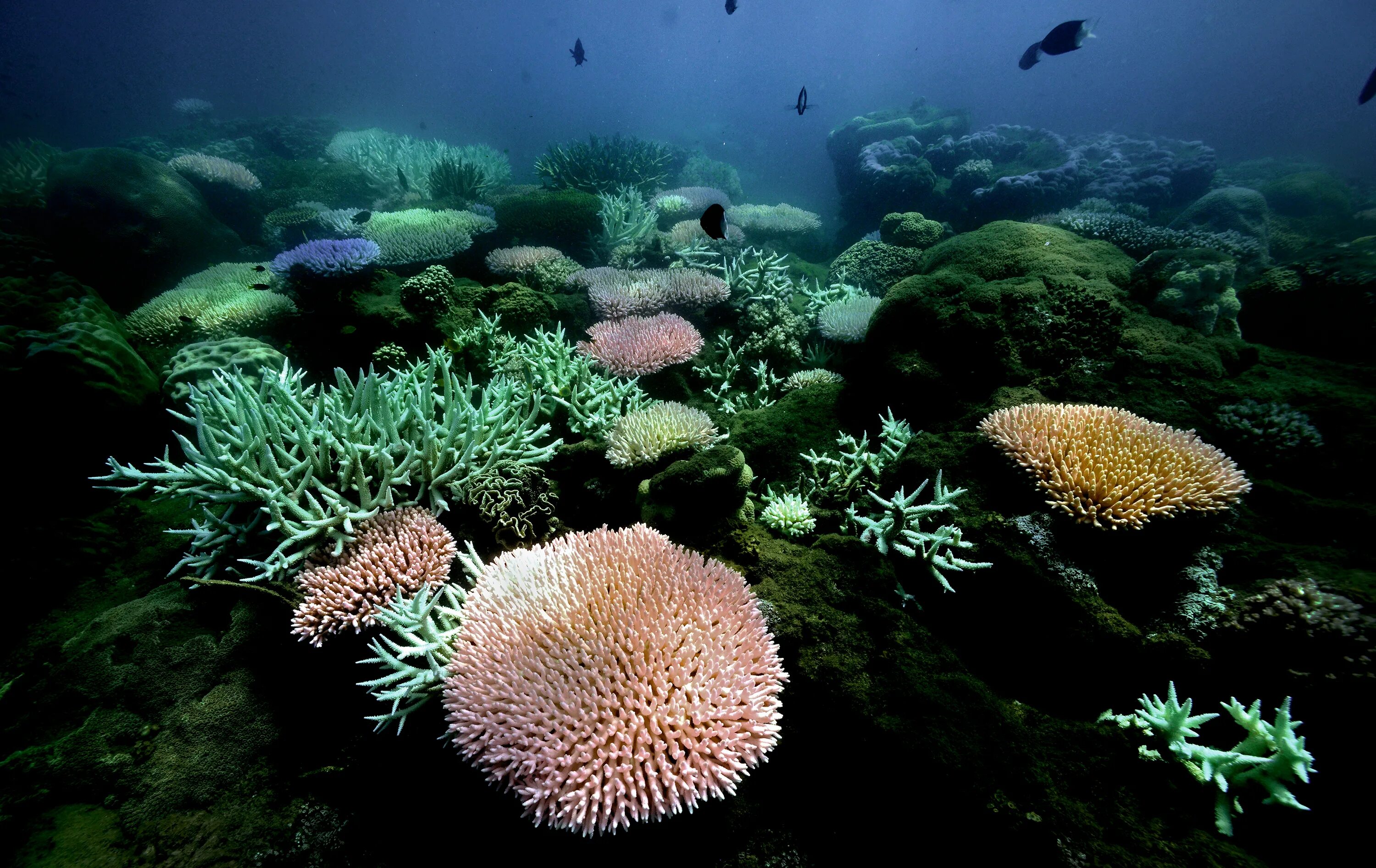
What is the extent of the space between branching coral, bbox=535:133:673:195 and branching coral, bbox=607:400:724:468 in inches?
349

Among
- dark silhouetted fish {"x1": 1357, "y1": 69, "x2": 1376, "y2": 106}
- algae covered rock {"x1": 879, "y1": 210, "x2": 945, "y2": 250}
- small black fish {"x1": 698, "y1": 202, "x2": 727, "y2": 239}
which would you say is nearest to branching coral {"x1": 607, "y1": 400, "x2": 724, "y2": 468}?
small black fish {"x1": 698, "y1": 202, "x2": 727, "y2": 239}

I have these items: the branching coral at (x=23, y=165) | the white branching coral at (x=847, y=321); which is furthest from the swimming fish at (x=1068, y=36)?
the branching coral at (x=23, y=165)

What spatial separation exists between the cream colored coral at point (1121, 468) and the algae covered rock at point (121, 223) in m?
13.0

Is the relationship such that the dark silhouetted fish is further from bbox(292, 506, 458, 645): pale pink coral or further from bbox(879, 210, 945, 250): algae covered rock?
bbox(292, 506, 458, 645): pale pink coral

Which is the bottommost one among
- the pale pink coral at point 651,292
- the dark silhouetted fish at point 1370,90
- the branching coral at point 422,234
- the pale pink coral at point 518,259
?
the pale pink coral at point 651,292

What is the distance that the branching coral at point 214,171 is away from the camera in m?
10.9

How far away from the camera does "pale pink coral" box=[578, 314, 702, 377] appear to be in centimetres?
473

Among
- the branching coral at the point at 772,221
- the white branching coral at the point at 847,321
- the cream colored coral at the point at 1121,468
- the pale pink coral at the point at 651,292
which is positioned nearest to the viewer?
the cream colored coral at the point at 1121,468

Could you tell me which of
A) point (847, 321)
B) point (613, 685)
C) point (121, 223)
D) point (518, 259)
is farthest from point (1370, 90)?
point (121, 223)

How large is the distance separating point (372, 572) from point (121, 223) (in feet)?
34.6

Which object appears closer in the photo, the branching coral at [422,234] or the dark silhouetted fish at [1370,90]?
the branching coral at [422,234]

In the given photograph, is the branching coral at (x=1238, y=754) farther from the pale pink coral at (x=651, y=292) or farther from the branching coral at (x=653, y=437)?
the pale pink coral at (x=651, y=292)

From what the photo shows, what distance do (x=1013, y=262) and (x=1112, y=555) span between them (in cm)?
287

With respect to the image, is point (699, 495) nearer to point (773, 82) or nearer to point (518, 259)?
point (518, 259)
